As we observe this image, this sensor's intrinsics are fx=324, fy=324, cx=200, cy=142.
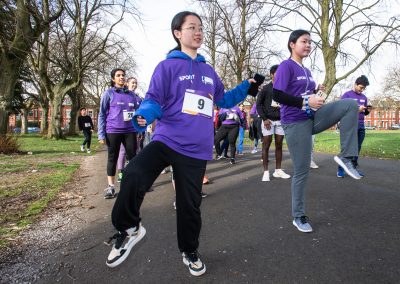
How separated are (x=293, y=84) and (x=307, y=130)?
22.1 inches

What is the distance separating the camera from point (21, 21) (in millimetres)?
13375

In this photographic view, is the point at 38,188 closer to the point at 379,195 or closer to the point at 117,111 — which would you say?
the point at 117,111

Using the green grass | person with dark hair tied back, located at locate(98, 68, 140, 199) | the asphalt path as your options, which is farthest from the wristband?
the green grass

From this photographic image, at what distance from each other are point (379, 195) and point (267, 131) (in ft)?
8.89

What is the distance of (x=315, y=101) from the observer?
11.5ft

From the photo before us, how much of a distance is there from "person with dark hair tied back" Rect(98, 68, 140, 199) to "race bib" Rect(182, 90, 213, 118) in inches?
129

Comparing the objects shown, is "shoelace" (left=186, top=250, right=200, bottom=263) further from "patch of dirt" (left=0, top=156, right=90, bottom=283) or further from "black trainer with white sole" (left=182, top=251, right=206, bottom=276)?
"patch of dirt" (left=0, top=156, right=90, bottom=283)

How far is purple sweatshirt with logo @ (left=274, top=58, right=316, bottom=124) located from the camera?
3.73 meters

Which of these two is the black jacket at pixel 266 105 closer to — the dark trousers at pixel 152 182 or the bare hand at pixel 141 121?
the dark trousers at pixel 152 182

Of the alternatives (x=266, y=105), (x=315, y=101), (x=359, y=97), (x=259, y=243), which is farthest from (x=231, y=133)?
(x=259, y=243)

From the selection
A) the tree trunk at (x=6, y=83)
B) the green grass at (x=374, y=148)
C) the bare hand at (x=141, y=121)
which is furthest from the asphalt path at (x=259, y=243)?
the tree trunk at (x=6, y=83)

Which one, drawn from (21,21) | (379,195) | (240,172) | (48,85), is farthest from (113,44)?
(379,195)

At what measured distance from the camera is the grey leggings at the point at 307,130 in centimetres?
372

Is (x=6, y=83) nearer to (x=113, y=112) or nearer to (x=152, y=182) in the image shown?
(x=113, y=112)
